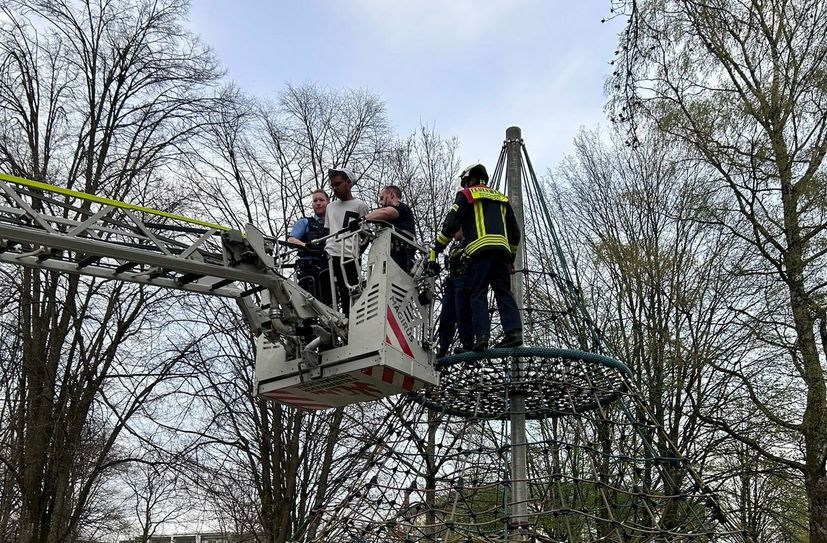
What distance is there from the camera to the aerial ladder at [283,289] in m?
5.00

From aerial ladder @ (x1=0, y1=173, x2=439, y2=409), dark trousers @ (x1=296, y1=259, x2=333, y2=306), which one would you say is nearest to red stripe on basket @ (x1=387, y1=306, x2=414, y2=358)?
aerial ladder @ (x1=0, y1=173, x2=439, y2=409)

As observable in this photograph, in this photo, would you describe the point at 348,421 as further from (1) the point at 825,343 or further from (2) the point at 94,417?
(1) the point at 825,343

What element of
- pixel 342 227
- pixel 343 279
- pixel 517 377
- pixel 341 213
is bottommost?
pixel 517 377

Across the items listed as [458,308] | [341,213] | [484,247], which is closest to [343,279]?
[341,213]

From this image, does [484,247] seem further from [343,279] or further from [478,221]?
[343,279]

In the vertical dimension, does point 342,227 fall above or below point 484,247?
above

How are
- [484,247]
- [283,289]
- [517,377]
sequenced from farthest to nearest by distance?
[517,377], [484,247], [283,289]

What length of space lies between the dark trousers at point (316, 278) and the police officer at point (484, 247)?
87cm

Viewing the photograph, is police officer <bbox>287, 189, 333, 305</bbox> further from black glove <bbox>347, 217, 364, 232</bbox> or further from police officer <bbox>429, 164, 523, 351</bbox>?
police officer <bbox>429, 164, 523, 351</bbox>

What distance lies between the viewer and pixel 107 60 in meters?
13.4

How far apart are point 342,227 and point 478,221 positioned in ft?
3.72

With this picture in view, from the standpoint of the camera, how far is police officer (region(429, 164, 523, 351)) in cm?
586

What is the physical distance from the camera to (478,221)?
5.96 meters

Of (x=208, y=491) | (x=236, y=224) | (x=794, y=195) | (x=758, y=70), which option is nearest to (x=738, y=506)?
(x=794, y=195)
